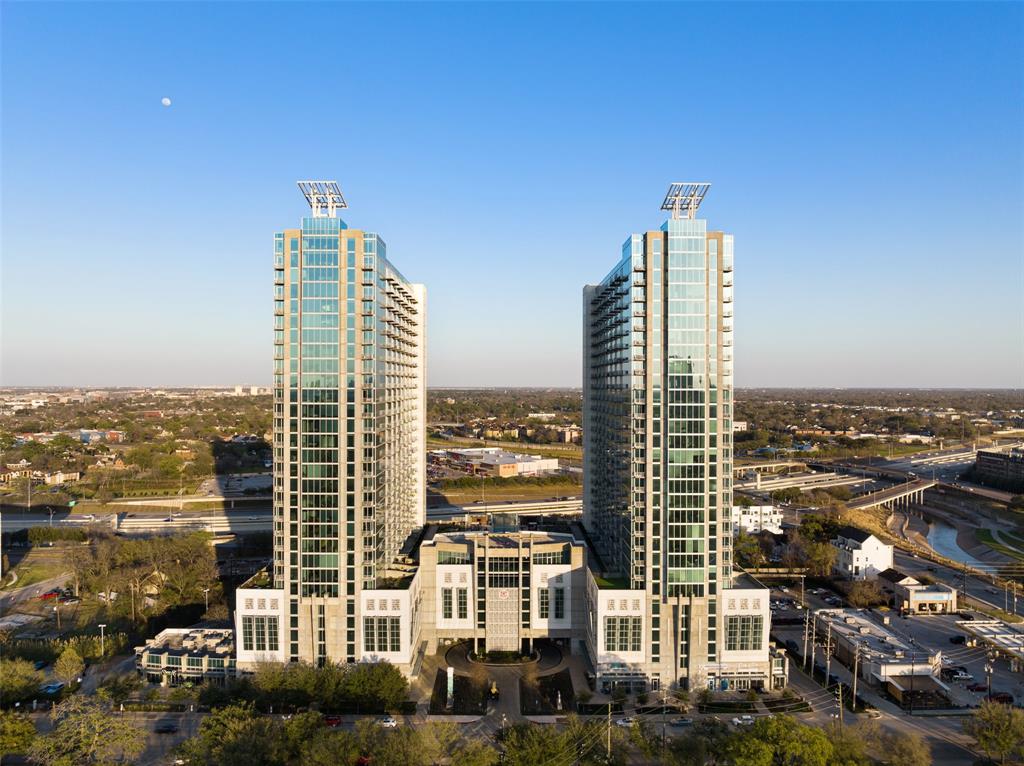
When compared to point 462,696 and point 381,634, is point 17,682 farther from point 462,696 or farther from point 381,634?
point 462,696

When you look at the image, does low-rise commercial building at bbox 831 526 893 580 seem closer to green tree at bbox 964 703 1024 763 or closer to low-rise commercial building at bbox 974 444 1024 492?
green tree at bbox 964 703 1024 763

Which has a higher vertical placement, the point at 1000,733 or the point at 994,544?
the point at 1000,733

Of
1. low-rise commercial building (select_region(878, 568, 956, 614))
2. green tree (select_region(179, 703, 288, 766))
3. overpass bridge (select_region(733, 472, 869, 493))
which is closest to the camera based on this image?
green tree (select_region(179, 703, 288, 766))

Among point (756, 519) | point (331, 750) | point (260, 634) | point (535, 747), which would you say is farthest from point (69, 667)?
point (756, 519)

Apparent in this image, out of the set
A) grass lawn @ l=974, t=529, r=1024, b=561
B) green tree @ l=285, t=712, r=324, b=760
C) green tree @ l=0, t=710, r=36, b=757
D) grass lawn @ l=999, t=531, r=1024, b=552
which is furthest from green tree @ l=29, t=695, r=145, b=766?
grass lawn @ l=999, t=531, r=1024, b=552

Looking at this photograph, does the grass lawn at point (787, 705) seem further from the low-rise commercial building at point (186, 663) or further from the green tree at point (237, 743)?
the low-rise commercial building at point (186, 663)

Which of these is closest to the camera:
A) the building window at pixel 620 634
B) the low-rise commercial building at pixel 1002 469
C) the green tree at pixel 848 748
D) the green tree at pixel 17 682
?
the green tree at pixel 848 748

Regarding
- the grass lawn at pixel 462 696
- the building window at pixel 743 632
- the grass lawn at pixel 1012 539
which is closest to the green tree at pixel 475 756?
the grass lawn at pixel 462 696
